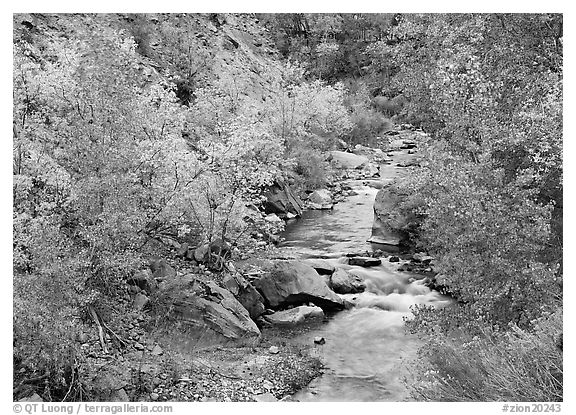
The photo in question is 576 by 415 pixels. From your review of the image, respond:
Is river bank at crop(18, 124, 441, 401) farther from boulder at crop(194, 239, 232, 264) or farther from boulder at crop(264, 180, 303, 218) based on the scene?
boulder at crop(264, 180, 303, 218)

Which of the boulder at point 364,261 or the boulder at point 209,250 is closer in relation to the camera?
the boulder at point 209,250

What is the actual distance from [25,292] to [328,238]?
13167mm

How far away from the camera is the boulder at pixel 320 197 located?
24.3 meters

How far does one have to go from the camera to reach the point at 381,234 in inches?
762

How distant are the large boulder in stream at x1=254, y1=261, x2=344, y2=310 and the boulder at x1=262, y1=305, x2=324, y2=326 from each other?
0.29 meters

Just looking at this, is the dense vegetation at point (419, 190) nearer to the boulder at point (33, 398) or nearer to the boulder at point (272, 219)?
the boulder at point (33, 398)

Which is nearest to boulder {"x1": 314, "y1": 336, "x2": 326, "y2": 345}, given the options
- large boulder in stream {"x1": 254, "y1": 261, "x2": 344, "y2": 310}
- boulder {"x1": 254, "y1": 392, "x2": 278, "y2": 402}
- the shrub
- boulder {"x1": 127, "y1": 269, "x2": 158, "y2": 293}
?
large boulder in stream {"x1": 254, "y1": 261, "x2": 344, "y2": 310}

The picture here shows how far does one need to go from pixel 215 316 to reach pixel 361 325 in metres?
3.79

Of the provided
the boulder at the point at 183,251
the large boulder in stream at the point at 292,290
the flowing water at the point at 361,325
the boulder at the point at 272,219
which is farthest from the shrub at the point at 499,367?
the boulder at the point at 272,219

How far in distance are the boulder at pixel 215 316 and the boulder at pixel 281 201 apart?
9.10m

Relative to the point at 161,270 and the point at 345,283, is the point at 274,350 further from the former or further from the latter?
A: the point at 345,283

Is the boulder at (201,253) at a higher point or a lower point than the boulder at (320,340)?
higher

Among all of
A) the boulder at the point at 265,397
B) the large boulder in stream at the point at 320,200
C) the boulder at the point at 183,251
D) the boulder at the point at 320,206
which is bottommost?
the boulder at the point at 320,206
